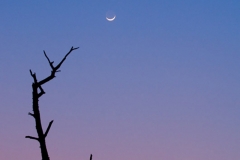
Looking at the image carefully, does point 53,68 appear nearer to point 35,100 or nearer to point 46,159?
point 35,100

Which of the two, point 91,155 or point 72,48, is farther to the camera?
point 72,48

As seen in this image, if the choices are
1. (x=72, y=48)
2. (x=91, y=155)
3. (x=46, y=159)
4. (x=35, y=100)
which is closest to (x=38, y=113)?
(x=35, y=100)

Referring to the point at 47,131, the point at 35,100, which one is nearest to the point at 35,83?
the point at 35,100

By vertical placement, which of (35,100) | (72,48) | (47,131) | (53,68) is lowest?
(47,131)

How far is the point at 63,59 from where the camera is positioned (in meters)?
10.5

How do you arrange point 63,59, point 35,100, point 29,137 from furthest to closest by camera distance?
1. point 63,59
2. point 35,100
3. point 29,137

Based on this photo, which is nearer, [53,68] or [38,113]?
[38,113]

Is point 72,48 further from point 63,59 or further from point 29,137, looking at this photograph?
point 29,137

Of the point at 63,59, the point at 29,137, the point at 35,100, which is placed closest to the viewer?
the point at 29,137

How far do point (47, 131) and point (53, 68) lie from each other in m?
2.06

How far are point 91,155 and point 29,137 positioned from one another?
1.73m

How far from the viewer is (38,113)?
9.57 meters

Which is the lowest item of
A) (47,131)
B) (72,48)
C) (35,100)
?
(47,131)

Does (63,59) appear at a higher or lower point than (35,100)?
higher
